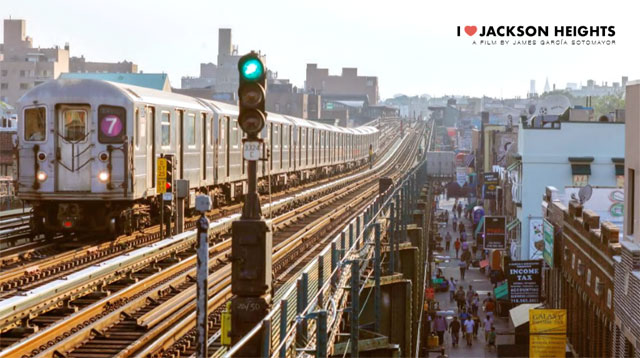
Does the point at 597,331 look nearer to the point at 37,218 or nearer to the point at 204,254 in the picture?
the point at 37,218

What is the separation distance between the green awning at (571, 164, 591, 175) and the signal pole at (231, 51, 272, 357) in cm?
3729

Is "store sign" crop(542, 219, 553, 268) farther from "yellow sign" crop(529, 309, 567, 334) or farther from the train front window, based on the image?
the train front window

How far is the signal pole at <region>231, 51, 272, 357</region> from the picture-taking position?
10.4 meters

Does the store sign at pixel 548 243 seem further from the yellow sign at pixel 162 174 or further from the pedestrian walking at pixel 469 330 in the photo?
the yellow sign at pixel 162 174

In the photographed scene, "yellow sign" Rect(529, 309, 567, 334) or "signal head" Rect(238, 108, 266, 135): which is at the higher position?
"signal head" Rect(238, 108, 266, 135)

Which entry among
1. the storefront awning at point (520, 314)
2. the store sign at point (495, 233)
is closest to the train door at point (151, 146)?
the storefront awning at point (520, 314)

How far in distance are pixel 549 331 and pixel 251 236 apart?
18037 millimetres

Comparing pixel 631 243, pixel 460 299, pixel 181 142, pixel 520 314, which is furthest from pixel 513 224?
pixel 631 243

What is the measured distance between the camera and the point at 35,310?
43.1 feet

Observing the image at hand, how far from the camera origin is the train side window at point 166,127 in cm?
2216

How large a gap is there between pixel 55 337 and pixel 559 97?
173 ft

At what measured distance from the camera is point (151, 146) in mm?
21234

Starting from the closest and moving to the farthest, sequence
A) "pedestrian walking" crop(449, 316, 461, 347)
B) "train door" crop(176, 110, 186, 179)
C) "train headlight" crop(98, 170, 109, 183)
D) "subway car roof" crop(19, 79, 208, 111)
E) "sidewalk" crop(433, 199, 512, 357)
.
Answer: "subway car roof" crop(19, 79, 208, 111), "train headlight" crop(98, 170, 109, 183), "train door" crop(176, 110, 186, 179), "sidewalk" crop(433, 199, 512, 357), "pedestrian walking" crop(449, 316, 461, 347)

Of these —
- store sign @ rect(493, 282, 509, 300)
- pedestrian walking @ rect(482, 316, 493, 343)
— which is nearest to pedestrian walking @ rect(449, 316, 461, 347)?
pedestrian walking @ rect(482, 316, 493, 343)
